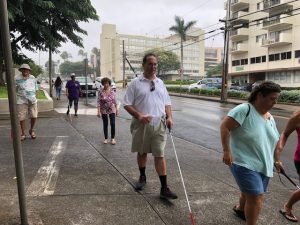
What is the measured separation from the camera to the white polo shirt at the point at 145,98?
15.8 feet

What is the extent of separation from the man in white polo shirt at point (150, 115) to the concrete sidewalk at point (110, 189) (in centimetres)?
50

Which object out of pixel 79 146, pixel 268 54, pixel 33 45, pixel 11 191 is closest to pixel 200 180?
pixel 11 191

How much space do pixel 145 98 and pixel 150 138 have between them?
20.0 inches

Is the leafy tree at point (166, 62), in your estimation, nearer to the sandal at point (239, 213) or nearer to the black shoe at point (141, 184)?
the black shoe at point (141, 184)

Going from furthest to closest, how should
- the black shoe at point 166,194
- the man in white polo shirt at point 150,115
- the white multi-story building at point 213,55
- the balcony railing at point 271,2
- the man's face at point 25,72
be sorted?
the white multi-story building at point 213,55
the balcony railing at point 271,2
the man's face at point 25,72
the man in white polo shirt at point 150,115
the black shoe at point 166,194

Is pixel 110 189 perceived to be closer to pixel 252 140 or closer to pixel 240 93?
pixel 252 140

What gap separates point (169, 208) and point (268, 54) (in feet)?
154

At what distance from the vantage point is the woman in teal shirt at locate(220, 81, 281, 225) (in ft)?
11.3

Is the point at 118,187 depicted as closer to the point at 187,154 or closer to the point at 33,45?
the point at 187,154

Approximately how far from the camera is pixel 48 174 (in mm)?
5664

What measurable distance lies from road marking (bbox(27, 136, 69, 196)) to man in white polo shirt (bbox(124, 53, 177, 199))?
127 centimetres

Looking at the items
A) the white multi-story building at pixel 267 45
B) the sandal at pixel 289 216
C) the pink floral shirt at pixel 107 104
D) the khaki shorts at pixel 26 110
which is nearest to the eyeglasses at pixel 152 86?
the sandal at pixel 289 216

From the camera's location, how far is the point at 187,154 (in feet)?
25.3

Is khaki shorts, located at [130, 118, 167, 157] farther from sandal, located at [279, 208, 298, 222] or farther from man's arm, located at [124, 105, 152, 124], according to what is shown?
sandal, located at [279, 208, 298, 222]
